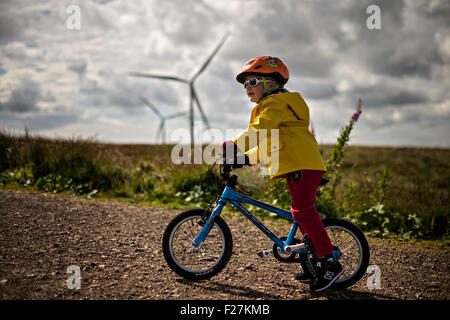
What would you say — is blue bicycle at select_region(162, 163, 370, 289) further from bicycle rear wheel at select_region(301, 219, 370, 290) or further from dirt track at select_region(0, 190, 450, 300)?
dirt track at select_region(0, 190, 450, 300)

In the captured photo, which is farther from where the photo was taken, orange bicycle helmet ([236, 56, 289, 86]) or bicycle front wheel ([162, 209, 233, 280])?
→ bicycle front wheel ([162, 209, 233, 280])

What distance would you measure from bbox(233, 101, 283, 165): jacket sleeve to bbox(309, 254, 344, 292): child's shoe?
51.4 inches

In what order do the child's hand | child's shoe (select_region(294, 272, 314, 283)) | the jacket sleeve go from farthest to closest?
child's shoe (select_region(294, 272, 314, 283)) < the child's hand < the jacket sleeve

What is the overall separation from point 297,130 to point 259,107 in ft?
1.54

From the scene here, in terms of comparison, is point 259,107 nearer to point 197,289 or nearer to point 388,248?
point 197,289

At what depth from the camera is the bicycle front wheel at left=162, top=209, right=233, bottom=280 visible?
3.73 m

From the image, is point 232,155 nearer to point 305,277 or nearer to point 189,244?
point 189,244

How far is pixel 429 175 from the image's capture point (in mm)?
21953

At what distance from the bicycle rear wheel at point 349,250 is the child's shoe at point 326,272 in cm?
10

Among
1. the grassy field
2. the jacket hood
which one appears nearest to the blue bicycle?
the jacket hood

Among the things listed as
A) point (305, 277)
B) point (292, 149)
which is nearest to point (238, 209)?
point (292, 149)

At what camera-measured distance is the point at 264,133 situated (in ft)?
11.0

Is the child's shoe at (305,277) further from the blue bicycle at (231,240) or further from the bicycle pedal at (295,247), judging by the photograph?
the bicycle pedal at (295,247)

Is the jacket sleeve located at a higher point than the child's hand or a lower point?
higher
